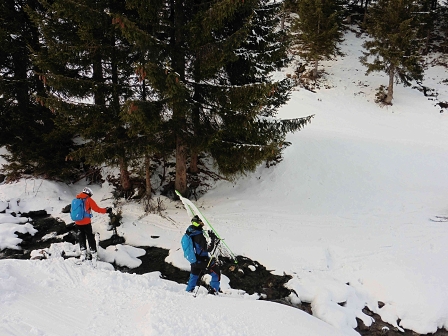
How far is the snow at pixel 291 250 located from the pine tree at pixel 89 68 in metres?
2.83

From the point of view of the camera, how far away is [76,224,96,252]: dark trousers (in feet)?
29.1

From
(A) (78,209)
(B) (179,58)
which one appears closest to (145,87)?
(B) (179,58)

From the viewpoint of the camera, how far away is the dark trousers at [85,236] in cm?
888

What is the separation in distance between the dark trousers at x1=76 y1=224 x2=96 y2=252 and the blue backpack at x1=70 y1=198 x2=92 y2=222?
12.5 inches

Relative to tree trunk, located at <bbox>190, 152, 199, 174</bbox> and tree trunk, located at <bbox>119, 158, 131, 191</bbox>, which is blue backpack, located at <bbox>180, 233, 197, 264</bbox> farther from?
tree trunk, located at <bbox>190, 152, 199, 174</bbox>

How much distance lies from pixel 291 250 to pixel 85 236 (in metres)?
6.25

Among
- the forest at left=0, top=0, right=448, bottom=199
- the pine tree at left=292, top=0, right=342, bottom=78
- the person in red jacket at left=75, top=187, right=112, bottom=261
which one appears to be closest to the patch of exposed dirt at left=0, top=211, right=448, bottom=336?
the person in red jacket at left=75, top=187, right=112, bottom=261

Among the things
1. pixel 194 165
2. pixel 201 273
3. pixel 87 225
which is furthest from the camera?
pixel 194 165

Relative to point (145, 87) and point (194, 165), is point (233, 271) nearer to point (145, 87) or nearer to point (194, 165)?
point (194, 165)

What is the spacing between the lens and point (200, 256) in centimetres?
732

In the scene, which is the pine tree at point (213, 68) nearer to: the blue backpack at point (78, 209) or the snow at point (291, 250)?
the snow at point (291, 250)

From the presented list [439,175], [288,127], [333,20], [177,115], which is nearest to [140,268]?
[177,115]

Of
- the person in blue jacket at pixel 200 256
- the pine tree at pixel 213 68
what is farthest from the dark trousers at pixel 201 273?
the pine tree at pixel 213 68

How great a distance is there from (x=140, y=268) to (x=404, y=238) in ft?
28.3
